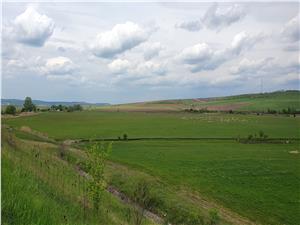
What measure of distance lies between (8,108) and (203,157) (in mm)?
120985

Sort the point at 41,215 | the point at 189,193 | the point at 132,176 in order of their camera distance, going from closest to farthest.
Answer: the point at 41,215 → the point at 189,193 → the point at 132,176

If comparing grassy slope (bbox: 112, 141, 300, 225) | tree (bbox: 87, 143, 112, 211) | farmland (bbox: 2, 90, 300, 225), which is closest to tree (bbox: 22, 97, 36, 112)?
farmland (bbox: 2, 90, 300, 225)

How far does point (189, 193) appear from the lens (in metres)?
37.4

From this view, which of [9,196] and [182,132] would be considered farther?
[182,132]

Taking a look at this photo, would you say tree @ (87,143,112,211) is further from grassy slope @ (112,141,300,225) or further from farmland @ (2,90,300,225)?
grassy slope @ (112,141,300,225)

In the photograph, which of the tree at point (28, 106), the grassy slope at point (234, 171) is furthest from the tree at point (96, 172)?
the tree at point (28, 106)

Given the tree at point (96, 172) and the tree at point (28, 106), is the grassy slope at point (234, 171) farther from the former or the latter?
the tree at point (28, 106)

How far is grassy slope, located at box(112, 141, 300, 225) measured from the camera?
34.8 m

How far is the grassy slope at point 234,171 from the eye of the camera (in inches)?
1372

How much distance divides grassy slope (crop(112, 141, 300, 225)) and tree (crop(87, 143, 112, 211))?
18.8 m

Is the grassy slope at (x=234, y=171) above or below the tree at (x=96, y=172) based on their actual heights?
below

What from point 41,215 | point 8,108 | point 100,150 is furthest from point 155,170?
point 8,108

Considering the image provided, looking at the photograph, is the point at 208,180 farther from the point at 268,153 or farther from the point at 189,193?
the point at 268,153

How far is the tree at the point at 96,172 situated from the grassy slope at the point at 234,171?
61.7 feet
